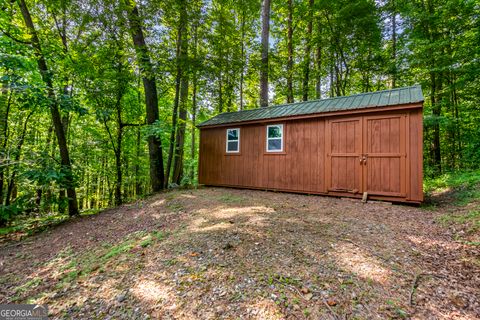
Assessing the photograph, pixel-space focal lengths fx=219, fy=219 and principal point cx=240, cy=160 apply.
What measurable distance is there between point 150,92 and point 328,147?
23.3 ft

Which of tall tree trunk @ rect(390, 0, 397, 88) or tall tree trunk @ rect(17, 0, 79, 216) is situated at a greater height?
tall tree trunk @ rect(390, 0, 397, 88)

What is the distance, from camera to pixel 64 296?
245cm

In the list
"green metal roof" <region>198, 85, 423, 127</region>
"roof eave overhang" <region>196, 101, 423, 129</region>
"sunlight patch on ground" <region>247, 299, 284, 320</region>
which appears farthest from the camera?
"green metal roof" <region>198, 85, 423, 127</region>

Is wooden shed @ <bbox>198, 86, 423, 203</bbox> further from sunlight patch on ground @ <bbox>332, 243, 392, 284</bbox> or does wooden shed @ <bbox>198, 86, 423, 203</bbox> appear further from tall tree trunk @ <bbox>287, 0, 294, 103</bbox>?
tall tree trunk @ <bbox>287, 0, 294, 103</bbox>

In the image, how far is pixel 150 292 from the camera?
87.1 inches

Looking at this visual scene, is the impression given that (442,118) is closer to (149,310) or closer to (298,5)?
(298,5)

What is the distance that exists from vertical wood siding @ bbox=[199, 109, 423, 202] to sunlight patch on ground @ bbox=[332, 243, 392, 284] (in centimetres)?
370

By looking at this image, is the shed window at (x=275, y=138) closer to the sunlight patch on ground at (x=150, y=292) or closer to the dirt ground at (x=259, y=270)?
the dirt ground at (x=259, y=270)

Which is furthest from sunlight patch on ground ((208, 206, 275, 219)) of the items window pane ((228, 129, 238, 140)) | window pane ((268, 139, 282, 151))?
window pane ((228, 129, 238, 140))

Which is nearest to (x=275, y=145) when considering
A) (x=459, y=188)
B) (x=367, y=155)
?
(x=367, y=155)

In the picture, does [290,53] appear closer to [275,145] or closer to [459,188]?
[275,145]

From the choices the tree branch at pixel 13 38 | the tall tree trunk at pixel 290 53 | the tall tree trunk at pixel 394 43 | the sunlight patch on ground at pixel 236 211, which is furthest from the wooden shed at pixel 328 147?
the tall tree trunk at pixel 394 43

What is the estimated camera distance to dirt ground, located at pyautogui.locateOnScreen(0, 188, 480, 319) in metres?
1.94

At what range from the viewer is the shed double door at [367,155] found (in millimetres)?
5590
